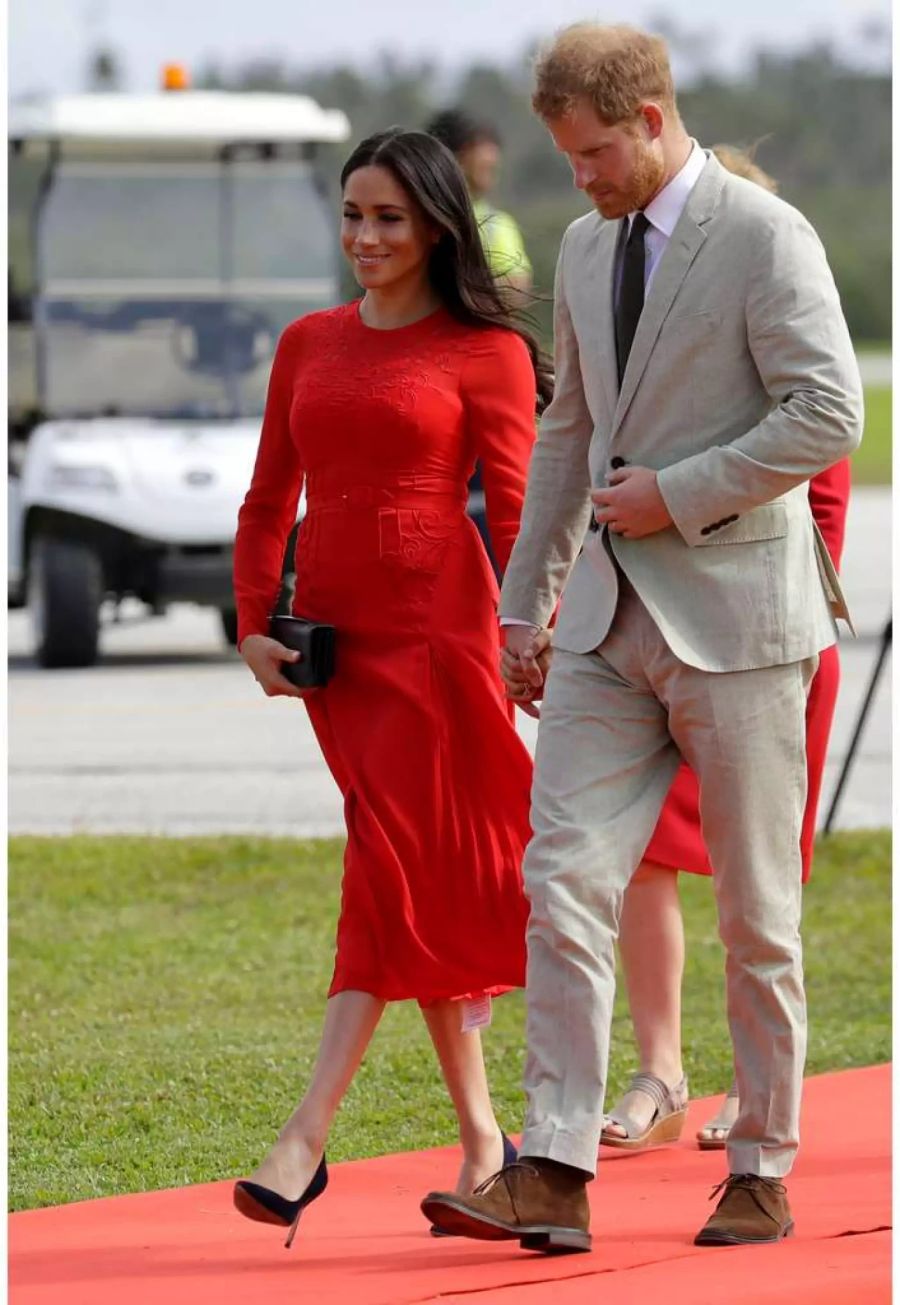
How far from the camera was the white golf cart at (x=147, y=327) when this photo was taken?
1470cm

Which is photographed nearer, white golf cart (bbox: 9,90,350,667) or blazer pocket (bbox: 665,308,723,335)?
blazer pocket (bbox: 665,308,723,335)

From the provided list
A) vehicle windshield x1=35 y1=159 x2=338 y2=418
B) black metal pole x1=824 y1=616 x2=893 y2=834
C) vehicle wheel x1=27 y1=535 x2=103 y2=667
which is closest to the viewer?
black metal pole x1=824 y1=616 x2=893 y2=834

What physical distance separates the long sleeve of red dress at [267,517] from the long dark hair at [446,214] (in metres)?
0.29

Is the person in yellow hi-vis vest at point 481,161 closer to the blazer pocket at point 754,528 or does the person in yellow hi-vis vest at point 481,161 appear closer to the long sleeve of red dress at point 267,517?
the long sleeve of red dress at point 267,517

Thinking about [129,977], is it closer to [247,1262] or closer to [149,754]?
[247,1262]

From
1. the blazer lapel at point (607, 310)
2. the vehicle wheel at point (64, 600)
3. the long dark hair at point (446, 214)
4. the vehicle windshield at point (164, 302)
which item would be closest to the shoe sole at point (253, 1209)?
the blazer lapel at point (607, 310)

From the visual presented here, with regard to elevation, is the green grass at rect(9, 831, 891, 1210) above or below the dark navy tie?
below

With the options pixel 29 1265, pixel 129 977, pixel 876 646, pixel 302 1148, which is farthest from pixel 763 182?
pixel 876 646

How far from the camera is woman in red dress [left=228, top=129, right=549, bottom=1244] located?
14.4 ft

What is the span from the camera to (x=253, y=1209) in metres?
4.13

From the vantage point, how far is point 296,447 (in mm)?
4547

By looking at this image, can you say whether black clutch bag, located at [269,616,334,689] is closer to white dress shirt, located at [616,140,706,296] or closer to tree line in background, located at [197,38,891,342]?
white dress shirt, located at [616,140,706,296]

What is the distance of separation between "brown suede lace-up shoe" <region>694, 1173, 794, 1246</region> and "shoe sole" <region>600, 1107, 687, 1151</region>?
0.84m

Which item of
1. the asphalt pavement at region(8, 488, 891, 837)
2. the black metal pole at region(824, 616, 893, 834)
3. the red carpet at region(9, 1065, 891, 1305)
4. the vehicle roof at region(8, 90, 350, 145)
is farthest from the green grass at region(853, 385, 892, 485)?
the red carpet at region(9, 1065, 891, 1305)
